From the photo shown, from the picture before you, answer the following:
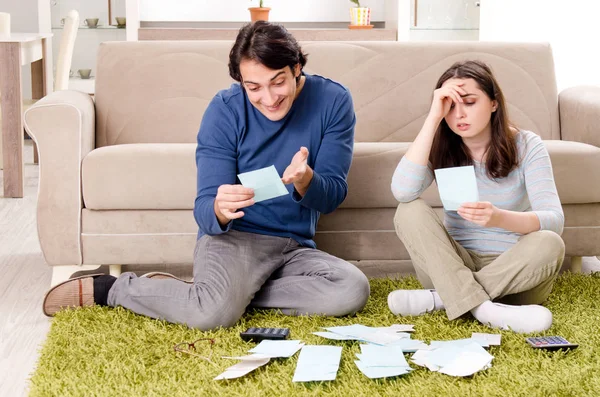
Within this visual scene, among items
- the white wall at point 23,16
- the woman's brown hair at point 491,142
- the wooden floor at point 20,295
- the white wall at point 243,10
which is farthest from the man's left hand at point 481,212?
the white wall at point 23,16

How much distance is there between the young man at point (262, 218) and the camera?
200cm

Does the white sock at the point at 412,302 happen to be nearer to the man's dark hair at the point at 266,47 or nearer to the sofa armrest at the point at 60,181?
the man's dark hair at the point at 266,47

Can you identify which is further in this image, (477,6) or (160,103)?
(477,6)

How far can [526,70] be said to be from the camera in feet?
9.86

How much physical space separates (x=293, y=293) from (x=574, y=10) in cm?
373

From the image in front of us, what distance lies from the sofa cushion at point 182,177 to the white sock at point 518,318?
0.59 m

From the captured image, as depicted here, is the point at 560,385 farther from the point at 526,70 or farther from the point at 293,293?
the point at 526,70

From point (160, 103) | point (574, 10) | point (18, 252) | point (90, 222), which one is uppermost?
point (574, 10)

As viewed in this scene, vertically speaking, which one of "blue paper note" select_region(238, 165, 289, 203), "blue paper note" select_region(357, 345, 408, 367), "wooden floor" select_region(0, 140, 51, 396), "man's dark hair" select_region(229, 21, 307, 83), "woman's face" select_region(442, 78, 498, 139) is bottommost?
"wooden floor" select_region(0, 140, 51, 396)

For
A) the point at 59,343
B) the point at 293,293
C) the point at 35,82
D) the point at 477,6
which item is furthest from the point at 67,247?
the point at 477,6

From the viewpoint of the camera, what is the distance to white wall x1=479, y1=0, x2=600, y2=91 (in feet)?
16.5

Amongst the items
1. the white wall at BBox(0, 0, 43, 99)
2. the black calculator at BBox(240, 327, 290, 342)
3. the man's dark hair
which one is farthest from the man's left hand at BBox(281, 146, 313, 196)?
the white wall at BBox(0, 0, 43, 99)

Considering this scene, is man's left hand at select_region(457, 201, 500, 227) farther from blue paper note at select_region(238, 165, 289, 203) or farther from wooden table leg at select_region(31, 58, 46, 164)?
wooden table leg at select_region(31, 58, 46, 164)

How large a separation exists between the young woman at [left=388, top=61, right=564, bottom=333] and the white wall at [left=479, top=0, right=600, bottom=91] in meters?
3.18
